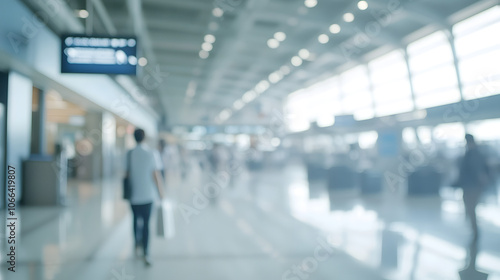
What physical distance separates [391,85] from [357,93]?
13.1 feet

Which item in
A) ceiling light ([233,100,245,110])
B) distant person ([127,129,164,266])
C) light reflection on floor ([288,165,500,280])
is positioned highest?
ceiling light ([233,100,245,110])

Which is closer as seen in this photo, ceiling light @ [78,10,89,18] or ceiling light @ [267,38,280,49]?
ceiling light @ [78,10,89,18]

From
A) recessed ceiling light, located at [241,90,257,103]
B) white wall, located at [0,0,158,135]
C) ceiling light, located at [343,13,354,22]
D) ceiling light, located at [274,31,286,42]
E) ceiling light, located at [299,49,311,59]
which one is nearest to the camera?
white wall, located at [0,0,158,135]

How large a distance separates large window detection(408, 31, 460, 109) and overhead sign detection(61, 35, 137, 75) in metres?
12.8

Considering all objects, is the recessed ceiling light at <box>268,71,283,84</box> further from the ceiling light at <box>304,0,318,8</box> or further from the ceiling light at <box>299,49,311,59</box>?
the ceiling light at <box>304,0,318,8</box>

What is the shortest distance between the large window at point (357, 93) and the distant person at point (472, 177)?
58.6 feet

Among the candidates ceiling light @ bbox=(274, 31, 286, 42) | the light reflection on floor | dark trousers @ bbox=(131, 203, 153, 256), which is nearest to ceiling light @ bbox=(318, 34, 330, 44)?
ceiling light @ bbox=(274, 31, 286, 42)

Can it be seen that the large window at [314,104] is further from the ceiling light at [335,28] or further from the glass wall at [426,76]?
the ceiling light at [335,28]

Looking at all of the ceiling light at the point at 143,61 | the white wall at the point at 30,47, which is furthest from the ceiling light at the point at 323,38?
the white wall at the point at 30,47

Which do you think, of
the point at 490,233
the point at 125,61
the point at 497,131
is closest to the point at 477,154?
the point at 490,233

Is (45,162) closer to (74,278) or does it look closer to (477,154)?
(74,278)

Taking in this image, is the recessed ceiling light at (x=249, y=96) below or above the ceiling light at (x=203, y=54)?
above

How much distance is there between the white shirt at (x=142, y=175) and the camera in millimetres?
4445

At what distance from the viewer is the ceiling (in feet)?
52.9
